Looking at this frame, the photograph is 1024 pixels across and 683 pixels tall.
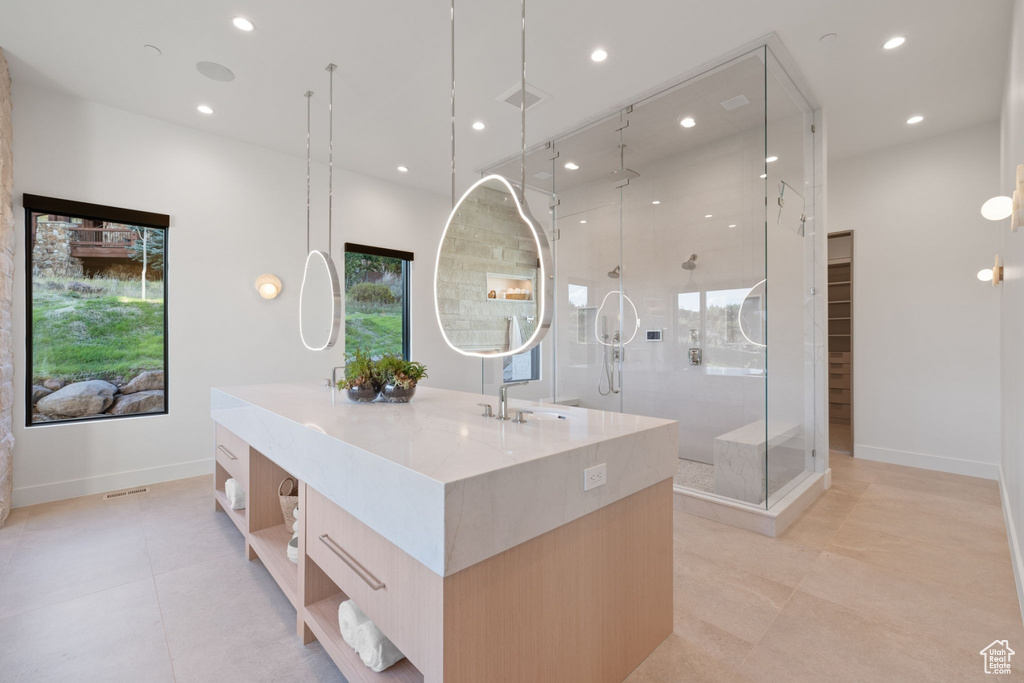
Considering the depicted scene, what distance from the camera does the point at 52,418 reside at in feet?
11.3

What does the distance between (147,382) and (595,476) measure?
13.5 feet

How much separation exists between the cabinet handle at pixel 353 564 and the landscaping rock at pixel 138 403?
322cm

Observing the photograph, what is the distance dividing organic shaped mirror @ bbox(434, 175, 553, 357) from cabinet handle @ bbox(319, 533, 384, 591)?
828mm

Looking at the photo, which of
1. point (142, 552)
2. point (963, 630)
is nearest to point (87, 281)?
point (142, 552)

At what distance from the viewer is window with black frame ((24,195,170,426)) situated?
3.40 meters

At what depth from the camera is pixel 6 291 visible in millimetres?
3006

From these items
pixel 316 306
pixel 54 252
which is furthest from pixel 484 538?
pixel 54 252

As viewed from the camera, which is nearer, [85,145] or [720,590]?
[720,590]

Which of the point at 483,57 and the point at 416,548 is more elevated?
the point at 483,57

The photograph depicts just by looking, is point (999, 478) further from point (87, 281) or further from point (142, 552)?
point (87, 281)

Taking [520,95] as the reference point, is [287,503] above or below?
below

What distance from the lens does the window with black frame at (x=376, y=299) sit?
197 inches

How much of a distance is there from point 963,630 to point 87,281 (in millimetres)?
5725

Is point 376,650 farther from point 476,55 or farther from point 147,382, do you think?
point 147,382
